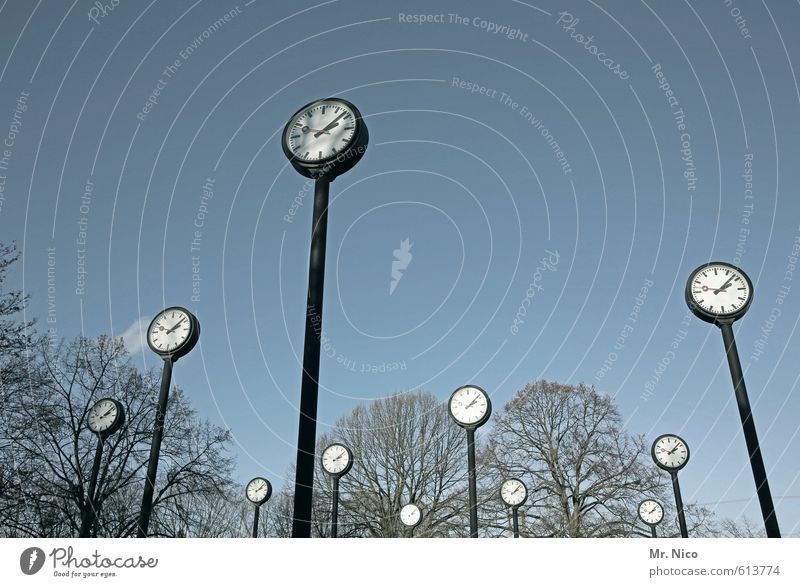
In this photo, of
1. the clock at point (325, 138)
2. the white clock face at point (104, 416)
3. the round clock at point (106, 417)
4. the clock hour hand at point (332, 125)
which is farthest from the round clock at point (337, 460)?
the clock hour hand at point (332, 125)

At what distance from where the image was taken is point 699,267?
11312mm

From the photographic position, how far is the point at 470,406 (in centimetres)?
1321

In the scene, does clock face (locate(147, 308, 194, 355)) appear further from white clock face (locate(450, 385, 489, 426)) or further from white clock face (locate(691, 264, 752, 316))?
white clock face (locate(691, 264, 752, 316))

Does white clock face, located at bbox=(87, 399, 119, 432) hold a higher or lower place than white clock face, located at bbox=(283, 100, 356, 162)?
lower

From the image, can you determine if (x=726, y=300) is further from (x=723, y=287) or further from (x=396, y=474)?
(x=396, y=474)

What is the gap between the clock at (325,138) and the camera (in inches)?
258

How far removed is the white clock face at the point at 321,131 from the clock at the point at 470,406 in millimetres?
7886

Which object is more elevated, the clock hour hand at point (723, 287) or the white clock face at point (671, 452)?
the clock hour hand at point (723, 287)

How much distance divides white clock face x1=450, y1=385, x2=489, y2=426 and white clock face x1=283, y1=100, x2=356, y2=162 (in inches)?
312

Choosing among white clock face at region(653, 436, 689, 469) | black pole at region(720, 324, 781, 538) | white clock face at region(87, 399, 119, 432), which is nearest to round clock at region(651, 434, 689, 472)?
white clock face at region(653, 436, 689, 469)

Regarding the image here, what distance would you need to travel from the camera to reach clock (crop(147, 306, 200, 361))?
11828 millimetres

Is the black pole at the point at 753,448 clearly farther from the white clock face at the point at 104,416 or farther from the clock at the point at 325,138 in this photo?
the white clock face at the point at 104,416
